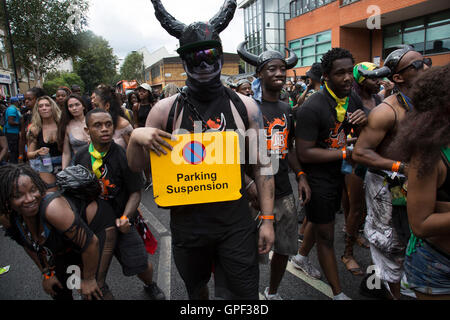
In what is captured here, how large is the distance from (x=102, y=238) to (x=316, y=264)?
2.28m

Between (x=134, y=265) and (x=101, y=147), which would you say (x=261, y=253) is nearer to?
(x=134, y=265)

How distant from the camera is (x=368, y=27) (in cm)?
1777

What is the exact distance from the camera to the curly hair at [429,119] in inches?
54.4

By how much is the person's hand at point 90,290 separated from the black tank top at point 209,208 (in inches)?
33.3

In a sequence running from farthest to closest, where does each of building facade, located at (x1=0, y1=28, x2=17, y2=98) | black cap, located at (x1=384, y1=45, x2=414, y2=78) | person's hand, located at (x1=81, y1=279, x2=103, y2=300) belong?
building facade, located at (x1=0, y1=28, x2=17, y2=98) < black cap, located at (x1=384, y1=45, x2=414, y2=78) < person's hand, located at (x1=81, y1=279, x2=103, y2=300)

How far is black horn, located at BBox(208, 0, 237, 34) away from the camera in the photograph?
1731mm

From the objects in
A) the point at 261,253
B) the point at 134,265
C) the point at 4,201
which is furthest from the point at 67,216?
the point at 261,253

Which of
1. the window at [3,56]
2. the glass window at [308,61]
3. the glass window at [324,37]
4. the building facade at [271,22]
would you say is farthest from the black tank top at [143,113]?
the window at [3,56]

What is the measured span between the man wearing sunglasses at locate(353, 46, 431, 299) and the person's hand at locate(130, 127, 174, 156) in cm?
156

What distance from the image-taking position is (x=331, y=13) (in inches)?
778

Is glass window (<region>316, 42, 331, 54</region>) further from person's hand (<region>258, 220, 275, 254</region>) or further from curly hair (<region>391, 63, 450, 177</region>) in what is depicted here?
person's hand (<region>258, 220, 275, 254</region>)

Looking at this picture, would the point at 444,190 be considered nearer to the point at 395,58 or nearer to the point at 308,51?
the point at 395,58

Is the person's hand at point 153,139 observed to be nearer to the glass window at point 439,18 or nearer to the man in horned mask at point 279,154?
the man in horned mask at point 279,154

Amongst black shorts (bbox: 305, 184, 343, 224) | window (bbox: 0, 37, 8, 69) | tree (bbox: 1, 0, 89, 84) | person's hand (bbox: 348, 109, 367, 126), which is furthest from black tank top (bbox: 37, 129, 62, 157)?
window (bbox: 0, 37, 8, 69)
